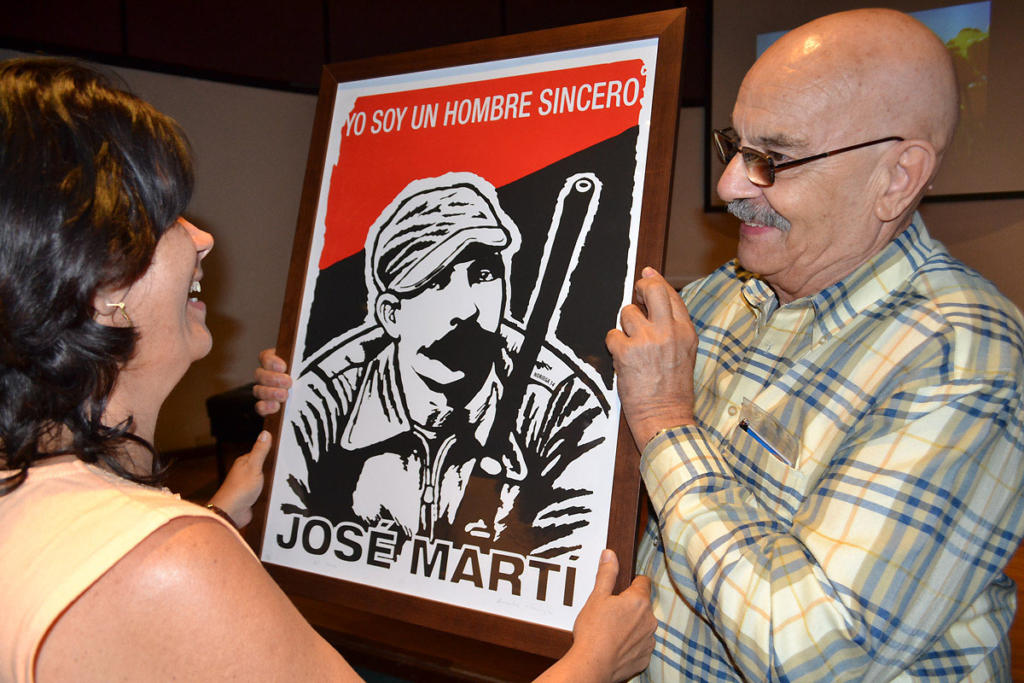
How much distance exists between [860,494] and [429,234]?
3.10 ft

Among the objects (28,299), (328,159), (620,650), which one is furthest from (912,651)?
(328,159)

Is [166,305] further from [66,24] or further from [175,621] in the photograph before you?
[66,24]

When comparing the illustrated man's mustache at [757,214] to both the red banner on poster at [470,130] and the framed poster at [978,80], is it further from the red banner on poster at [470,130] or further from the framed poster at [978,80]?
the framed poster at [978,80]

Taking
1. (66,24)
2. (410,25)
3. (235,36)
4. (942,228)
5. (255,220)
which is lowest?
(255,220)

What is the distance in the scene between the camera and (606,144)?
1.38 meters

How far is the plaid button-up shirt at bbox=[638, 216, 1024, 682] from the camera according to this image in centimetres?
100

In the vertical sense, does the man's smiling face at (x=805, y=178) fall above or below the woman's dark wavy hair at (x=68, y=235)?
above

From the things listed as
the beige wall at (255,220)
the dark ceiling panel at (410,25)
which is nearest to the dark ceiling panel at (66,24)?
the beige wall at (255,220)

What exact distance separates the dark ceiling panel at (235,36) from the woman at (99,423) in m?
4.17

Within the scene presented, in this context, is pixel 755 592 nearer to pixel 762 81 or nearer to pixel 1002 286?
pixel 762 81

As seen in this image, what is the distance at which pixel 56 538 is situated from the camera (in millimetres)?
797

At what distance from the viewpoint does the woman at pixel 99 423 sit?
777mm

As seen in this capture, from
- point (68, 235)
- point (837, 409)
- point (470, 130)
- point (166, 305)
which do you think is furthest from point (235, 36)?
point (837, 409)

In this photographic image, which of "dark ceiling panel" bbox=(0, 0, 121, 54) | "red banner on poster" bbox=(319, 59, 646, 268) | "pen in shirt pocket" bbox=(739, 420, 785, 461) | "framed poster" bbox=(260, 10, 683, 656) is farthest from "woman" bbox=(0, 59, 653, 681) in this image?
"dark ceiling panel" bbox=(0, 0, 121, 54)
